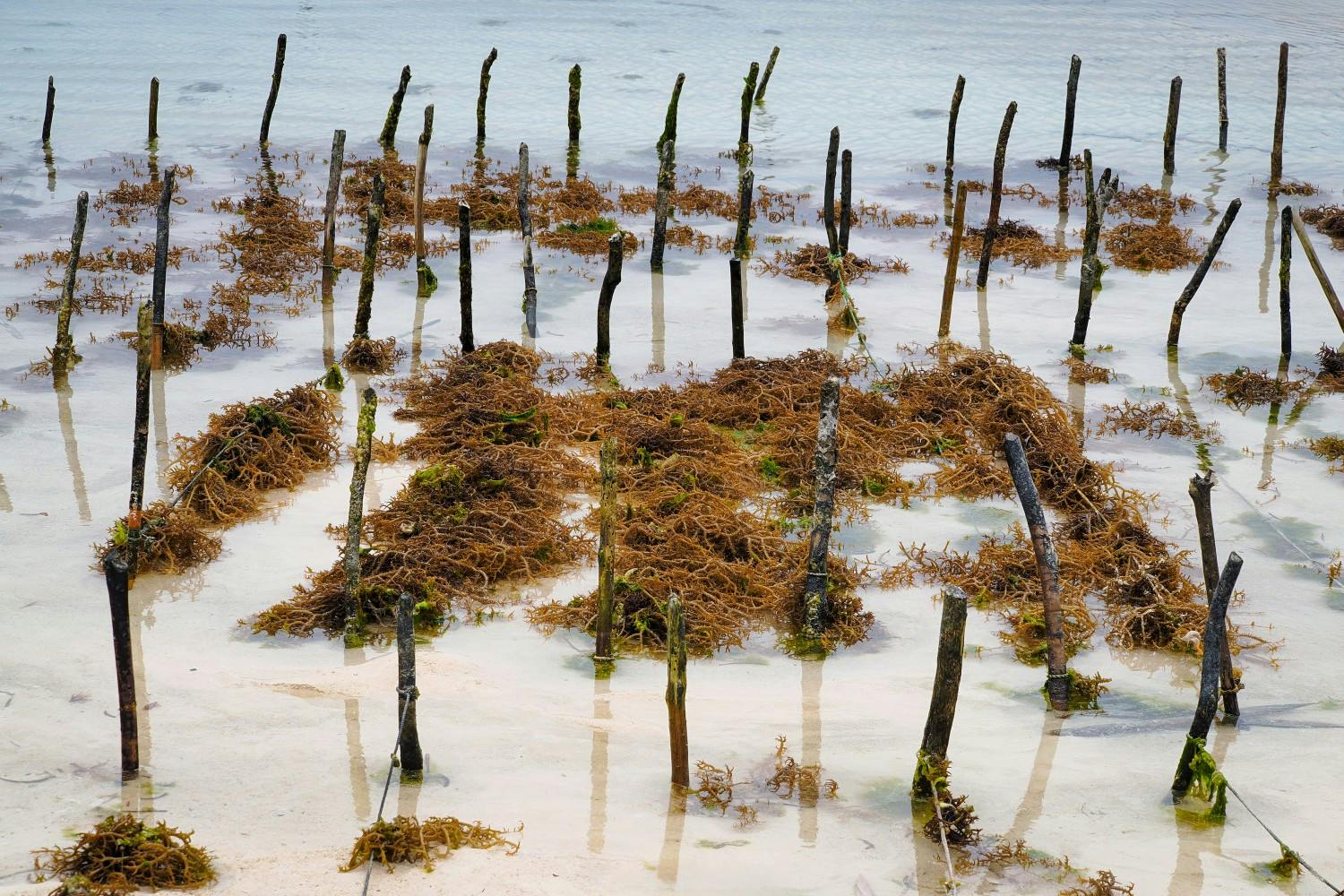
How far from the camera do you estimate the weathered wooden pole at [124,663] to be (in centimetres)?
679

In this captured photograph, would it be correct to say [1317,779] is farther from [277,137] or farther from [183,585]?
[277,137]

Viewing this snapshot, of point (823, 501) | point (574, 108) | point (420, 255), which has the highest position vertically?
point (574, 108)

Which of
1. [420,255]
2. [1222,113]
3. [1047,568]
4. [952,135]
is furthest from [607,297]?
[1222,113]

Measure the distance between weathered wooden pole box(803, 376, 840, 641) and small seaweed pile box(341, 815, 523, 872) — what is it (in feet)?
10.5

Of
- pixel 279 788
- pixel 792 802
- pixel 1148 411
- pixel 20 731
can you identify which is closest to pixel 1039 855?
pixel 792 802

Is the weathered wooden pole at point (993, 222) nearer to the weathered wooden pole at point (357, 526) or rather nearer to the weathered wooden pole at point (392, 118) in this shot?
the weathered wooden pole at point (357, 526)

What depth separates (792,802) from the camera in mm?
7355

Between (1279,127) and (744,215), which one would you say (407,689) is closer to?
(744,215)

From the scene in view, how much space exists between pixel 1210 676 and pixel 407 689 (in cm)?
464

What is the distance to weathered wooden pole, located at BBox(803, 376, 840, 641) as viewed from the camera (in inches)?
356

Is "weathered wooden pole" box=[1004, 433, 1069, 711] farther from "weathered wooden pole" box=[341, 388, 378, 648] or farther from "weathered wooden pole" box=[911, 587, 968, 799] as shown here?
"weathered wooden pole" box=[341, 388, 378, 648]

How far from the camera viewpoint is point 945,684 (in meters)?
7.14

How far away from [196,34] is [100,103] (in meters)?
10.7

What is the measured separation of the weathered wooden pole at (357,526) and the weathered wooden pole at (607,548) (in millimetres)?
1660
